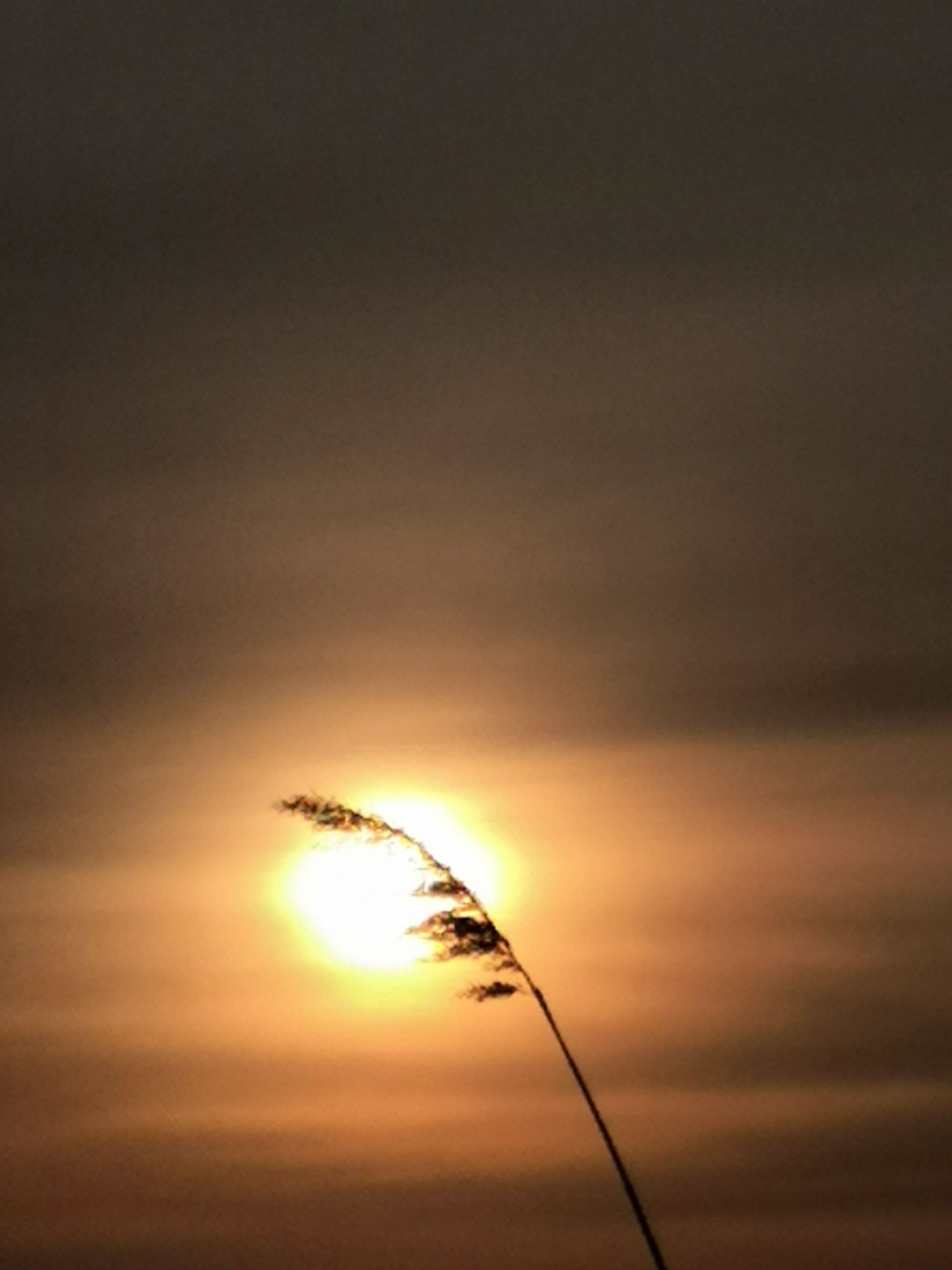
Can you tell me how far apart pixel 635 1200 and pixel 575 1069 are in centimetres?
58

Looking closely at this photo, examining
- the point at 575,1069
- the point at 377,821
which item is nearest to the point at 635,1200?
the point at 575,1069

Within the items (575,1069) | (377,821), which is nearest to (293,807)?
(377,821)

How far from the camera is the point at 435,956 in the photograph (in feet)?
79.0

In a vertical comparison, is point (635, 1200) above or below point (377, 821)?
below

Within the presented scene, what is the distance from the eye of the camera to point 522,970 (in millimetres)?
24062

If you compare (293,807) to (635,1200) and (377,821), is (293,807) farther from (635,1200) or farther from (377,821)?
(635,1200)

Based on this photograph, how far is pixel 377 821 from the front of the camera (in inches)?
958

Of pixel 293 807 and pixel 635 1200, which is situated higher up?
pixel 293 807

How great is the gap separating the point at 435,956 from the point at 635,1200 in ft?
4.66

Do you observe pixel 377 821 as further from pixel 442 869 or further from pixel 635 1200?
pixel 635 1200

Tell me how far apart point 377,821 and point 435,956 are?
2.17ft

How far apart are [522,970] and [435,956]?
1.22 ft

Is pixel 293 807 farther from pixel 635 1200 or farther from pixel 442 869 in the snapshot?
pixel 635 1200

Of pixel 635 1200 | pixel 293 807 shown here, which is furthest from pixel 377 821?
pixel 635 1200
